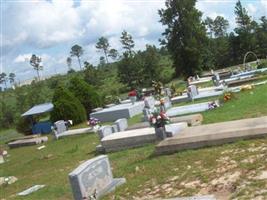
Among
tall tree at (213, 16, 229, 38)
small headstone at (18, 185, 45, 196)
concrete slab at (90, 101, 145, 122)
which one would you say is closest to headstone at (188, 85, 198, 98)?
concrete slab at (90, 101, 145, 122)

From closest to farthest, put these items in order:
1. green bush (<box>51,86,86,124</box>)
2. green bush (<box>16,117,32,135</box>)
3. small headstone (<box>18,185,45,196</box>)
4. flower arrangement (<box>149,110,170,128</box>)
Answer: small headstone (<box>18,185,45,196</box>)
flower arrangement (<box>149,110,170,128</box>)
green bush (<box>51,86,86,124</box>)
green bush (<box>16,117,32,135</box>)

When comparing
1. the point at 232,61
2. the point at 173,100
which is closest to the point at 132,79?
the point at 232,61

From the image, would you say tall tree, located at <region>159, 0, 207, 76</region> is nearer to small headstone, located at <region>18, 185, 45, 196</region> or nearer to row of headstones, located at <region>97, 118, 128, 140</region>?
row of headstones, located at <region>97, 118, 128, 140</region>

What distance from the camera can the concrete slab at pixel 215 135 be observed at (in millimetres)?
11273

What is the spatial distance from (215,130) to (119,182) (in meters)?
3.12

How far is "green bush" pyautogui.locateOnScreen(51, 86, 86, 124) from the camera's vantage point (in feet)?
93.4

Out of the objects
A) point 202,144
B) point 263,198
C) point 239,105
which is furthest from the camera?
point 239,105

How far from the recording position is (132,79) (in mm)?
50406

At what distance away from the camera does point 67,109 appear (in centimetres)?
2859

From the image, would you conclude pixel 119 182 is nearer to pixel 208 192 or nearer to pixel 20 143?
pixel 208 192

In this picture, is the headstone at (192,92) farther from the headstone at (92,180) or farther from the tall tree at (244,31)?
the tall tree at (244,31)

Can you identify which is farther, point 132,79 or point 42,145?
point 132,79

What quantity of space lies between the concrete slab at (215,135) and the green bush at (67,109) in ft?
53.7

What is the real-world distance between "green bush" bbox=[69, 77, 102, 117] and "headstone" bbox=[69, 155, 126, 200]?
20.3 m
